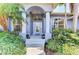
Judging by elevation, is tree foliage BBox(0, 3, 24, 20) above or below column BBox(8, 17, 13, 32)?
above

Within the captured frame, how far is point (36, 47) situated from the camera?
2.53 meters

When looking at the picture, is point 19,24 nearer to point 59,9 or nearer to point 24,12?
point 24,12

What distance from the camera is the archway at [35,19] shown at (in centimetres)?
254

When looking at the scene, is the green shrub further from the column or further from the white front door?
the white front door

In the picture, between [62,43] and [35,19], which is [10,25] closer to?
[35,19]

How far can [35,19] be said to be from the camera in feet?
8.36

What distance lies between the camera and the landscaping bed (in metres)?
2.51

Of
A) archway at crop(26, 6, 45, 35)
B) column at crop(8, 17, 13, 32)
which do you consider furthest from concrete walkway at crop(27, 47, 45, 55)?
column at crop(8, 17, 13, 32)

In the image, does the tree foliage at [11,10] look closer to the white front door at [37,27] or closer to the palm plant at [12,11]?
the palm plant at [12,11]

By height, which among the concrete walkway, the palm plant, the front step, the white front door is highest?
the palm plant

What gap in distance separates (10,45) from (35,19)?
0.43m

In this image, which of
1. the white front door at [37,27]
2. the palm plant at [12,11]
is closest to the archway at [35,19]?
the white front door at [37,27]

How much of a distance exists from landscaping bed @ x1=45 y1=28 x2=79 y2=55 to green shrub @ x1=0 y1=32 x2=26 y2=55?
0.31 meters
